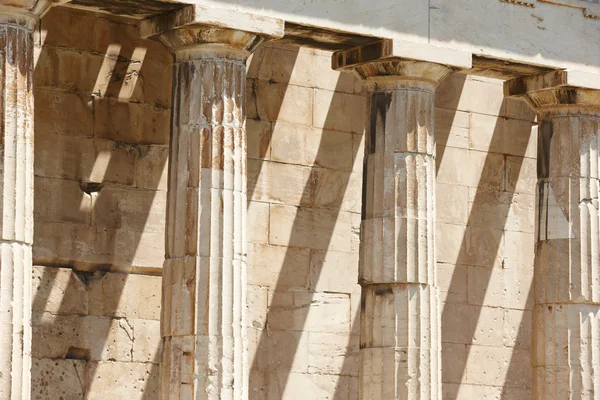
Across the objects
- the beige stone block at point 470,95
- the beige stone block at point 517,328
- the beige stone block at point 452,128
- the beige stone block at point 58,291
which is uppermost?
the beige stone block at point 470,95

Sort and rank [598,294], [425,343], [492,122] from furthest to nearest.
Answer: [492,122] < [598,294] < [425,343]

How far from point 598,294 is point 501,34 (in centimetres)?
439

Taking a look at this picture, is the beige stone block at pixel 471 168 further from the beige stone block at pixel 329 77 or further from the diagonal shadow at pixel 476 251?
the beige stone block at pixel 329 77

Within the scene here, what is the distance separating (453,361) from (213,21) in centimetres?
923

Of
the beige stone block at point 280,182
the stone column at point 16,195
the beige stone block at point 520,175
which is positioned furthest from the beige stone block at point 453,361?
the stone column at point 16,195

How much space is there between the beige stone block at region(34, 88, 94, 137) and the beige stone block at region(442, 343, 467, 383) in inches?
300

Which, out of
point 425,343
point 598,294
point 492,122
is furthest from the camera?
point 492,122

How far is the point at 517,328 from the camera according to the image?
30.0m

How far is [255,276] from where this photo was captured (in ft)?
89.4

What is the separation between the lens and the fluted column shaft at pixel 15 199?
68.7ft

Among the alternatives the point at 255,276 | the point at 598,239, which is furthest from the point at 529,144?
the point at 255,276

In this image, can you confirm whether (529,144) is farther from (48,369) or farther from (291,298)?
(48,369)

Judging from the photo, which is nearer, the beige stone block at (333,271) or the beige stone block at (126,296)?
the beige stone block at (126,296)

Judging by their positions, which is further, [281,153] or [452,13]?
[281,153]
